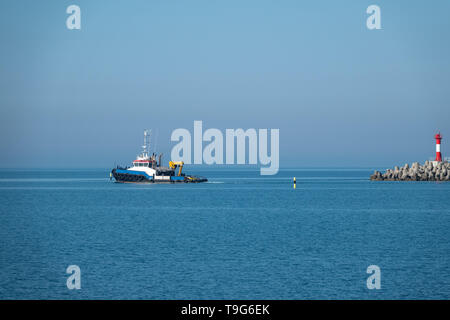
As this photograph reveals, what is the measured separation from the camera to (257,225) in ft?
185

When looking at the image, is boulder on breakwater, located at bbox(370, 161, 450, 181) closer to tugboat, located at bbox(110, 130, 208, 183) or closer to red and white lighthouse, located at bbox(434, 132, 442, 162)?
red and white lighthouse, located at bbox(434, 132, 442, 162)

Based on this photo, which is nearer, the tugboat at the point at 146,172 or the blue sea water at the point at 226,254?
the blue sea water at the point at 226,254

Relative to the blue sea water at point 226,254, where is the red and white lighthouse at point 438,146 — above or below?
above

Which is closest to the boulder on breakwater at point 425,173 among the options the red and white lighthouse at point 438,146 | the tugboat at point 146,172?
the red and white lighthouse at point 438,146

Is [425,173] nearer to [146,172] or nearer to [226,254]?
[146,172]

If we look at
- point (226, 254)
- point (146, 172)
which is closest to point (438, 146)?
point (146, 172)

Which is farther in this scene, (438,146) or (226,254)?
(438,146)

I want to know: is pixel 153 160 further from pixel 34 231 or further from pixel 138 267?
pixel 138 267

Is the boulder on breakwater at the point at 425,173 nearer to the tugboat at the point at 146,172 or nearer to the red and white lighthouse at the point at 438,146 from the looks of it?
the red and white lighthouse at the point at 438,146

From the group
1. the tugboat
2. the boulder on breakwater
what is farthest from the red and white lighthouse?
the tugboat

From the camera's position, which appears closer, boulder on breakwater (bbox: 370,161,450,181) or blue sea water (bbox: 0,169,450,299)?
blue sea water (bbox: 0,169,450,299)

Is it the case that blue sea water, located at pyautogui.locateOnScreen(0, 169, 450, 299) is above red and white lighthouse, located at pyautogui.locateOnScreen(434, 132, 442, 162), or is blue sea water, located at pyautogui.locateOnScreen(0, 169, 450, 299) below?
below
